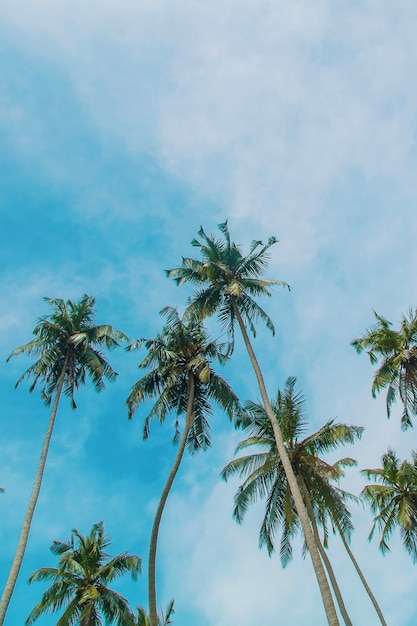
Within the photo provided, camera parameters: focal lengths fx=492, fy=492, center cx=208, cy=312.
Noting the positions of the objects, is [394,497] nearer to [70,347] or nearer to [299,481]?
[299,481]

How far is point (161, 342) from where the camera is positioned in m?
25.6

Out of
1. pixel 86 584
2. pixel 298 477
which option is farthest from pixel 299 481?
pixel 86 584

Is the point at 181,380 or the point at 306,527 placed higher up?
the point at 181,380

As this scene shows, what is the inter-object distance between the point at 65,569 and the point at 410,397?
65.0 feet

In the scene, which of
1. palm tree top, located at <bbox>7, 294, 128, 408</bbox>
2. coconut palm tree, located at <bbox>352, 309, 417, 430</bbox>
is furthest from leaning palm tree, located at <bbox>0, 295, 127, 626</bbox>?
coconut palm tree, located at <bbox>352, 309, 417, 430</bbox>

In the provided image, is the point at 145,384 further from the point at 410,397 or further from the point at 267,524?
the point at 410,397

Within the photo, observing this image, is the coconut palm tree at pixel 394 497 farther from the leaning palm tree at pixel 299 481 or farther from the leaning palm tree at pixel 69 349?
the leaning palm tree at pixel 69 349

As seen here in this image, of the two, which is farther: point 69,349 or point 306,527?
point 69,349

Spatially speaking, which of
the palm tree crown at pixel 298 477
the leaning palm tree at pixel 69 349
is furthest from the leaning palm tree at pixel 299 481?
the leaning palm tree at pixel 69 349

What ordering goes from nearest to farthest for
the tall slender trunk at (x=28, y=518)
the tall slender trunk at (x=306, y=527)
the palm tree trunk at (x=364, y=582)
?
the tall slender trunk at (x=306, y=527), the tall slender trunk at (x=28, y=518), the palm tree trunk at (x=364, y=582)

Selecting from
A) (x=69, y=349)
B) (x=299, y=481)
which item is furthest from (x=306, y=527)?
(x=69, y=349)

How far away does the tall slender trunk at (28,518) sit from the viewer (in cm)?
1857

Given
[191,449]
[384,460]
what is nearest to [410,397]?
[384,460]

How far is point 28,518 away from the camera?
2138 cm
